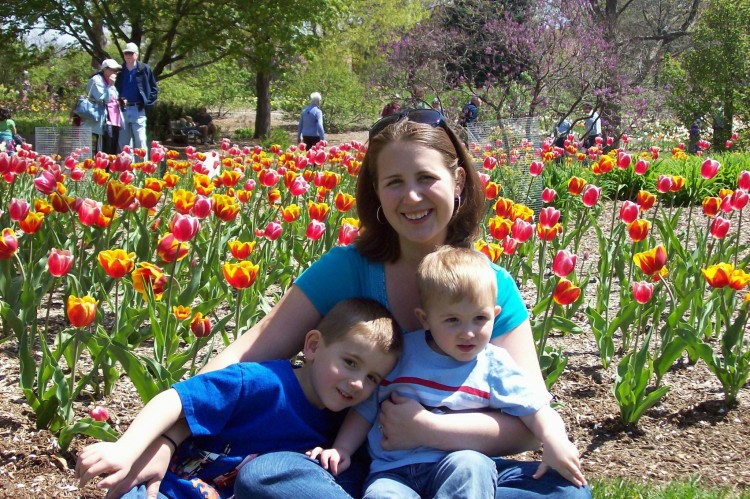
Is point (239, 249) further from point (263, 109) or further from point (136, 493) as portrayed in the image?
point (263, 109)

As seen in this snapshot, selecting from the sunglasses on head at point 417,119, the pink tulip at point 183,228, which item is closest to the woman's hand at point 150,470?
the sunglasses on head at point 417,119

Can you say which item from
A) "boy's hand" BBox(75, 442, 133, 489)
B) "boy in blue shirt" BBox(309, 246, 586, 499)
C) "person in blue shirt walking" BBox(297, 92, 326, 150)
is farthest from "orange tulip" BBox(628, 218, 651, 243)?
"person in blue shirt walking" BBox(297, 92, 326, 150)

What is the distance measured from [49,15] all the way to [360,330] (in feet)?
59.4

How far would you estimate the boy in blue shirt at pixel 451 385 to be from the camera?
196 centimetres

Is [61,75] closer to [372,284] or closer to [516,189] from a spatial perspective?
[516,189]

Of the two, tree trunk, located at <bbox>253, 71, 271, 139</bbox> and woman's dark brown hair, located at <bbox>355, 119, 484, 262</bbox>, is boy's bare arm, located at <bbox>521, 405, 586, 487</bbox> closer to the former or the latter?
woman's dark brown hair, located at <bbox>355, 119, 484, 262</bbox>

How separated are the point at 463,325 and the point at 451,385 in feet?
0.48

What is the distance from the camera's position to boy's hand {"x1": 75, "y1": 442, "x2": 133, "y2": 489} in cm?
170


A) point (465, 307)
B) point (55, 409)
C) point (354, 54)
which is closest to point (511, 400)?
point (465, 307)

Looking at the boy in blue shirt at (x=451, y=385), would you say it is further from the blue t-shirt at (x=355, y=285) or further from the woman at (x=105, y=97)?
the woman at (x=105, y=97)

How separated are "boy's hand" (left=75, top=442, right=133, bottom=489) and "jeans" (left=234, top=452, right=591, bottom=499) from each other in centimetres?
26

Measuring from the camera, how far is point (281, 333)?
7.25 ft

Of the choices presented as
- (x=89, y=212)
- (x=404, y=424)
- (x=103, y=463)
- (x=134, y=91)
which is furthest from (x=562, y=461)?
(x=134, y=91)

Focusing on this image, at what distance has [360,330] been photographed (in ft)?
6.66
